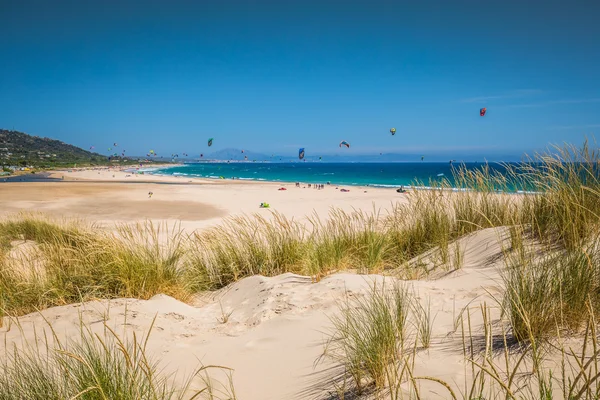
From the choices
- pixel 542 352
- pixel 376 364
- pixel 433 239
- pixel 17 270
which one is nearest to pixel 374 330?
pixel 376 364

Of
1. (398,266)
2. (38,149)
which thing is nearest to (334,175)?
(398,266)

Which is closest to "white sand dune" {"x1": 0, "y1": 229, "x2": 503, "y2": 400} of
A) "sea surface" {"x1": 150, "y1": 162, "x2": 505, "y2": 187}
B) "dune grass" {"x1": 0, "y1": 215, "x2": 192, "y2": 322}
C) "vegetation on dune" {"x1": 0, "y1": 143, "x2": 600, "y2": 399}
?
"vegetation on dune" {"x1": 0, "y1": 143, "x2": 600, "y2": 399}

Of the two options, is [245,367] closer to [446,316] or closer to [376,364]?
[376,364]

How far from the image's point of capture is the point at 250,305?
167 inches

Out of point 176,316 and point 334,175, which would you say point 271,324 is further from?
point 334,175

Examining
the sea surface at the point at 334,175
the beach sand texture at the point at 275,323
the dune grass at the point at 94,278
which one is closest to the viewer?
the beach sand texture at the point at 275,323

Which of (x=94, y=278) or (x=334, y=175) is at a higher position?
(x=334, y=175)

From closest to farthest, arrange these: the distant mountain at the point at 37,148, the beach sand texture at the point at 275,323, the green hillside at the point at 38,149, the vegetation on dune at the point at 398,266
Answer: the vegetation on dune at the point at 398,266 → the beach sand texture at the point at 275,323 → the green hillside at the point at 38,149 → the distant mountain at the point at 37,148

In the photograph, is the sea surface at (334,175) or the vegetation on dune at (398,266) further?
the sea surface at (334,175)

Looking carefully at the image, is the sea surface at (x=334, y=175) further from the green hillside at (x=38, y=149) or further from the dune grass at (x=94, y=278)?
the green hillside at (x=38, y=149)

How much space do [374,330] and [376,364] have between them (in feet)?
0.66

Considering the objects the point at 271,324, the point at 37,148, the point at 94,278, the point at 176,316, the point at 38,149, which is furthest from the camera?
the point at 37,148

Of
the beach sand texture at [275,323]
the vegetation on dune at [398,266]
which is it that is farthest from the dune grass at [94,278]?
the beach sand texture at [275,323]

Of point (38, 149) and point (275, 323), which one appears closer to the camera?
point (275, 323)
